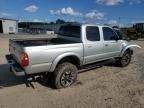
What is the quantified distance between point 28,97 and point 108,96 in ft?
7.32

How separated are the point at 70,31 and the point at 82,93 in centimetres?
242

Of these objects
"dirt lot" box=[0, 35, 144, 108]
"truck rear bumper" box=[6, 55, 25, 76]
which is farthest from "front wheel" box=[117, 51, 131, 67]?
"truck rear bumper" box=[6, 55, 25, 76]

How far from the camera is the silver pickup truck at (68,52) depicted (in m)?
4.74

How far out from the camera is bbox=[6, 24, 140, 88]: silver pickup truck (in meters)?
4.74

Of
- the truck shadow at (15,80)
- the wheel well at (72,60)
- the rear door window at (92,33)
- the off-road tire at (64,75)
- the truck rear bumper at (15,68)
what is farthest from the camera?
the rear door window at (92,33)

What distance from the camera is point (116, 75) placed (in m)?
7.12

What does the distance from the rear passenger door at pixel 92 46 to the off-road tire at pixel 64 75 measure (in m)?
0.69

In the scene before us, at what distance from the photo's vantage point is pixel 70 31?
6.62 metres

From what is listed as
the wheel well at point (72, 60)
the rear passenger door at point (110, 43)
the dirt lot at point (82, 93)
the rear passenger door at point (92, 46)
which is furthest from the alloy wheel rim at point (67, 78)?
the rear passenger door at point (110, 43)

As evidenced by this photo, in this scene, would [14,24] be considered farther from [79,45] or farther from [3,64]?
[79,45]

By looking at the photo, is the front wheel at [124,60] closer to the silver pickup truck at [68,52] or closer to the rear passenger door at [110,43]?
the silver pickup truck at [68,52]

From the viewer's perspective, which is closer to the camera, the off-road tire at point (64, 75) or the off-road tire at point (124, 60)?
the off-road tire at point (64, 75)

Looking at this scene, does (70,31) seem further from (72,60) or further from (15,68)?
(15,68)

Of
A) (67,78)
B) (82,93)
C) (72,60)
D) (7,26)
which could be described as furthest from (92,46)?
(7,26)
